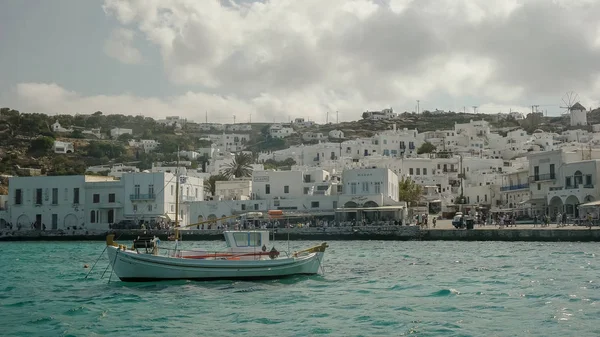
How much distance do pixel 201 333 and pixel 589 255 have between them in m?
27.4

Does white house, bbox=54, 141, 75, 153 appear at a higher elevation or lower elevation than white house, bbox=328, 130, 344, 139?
lower

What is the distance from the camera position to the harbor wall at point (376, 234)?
51.5m

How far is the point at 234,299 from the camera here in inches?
952

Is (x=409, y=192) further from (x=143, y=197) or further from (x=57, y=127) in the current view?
(x=57, y=127)

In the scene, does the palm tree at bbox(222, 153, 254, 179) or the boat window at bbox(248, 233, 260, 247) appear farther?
the palm tree at bbox(222, 153, 254, 179)

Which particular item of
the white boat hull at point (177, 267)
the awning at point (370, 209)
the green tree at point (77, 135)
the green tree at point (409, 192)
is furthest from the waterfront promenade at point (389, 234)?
the green tree at point (77, 135)

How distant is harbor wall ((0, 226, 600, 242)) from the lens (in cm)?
5147

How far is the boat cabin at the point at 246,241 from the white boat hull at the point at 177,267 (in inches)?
79.0

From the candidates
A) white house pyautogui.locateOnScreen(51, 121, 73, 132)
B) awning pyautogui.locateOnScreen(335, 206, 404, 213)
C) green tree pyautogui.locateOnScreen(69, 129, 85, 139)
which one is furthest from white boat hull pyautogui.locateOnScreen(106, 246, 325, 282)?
white house pyautogui.locateOnScreen(51, 121, 73, 132)

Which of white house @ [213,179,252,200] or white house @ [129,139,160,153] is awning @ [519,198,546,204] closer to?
white house @ [213,179,252,200]

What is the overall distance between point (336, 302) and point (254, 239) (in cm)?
870

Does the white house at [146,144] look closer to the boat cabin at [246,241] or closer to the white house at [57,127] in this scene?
the white house at [57,127]

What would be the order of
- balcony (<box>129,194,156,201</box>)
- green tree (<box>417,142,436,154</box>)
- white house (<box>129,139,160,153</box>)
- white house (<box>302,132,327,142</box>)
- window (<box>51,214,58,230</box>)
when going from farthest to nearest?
1. white house (<box>302,132,327,142</box>)
2. white house (<box>129,139,160,153</box>)
3. green tree (<box>417,142,436,154</box>)
4. window (<box>51,214,58,230</box>)
5. balcony (<box>129,194,156,201</box>)

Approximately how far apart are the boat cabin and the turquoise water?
8.44ft
